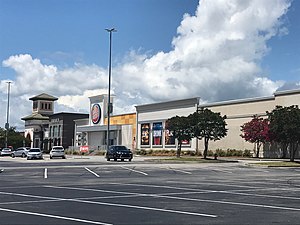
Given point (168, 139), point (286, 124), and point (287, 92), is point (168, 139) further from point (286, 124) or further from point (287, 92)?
point (286, 124)

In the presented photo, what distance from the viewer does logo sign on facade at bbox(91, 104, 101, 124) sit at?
89562 millimetres

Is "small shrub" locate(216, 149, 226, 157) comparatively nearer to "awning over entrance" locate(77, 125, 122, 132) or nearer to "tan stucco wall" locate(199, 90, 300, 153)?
"tan stucco wall" locate(199, 90, 300, 153)

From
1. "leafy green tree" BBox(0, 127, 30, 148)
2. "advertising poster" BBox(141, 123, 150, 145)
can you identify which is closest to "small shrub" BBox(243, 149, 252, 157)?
"advertising poster" BBox(141, 123, 150, 145)

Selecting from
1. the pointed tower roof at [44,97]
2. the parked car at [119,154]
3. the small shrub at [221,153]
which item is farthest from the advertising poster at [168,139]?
the pointed tower roof at [44,97]

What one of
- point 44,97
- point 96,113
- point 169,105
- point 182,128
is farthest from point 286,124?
point 44,97

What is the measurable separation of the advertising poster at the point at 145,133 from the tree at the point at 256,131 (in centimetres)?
2338

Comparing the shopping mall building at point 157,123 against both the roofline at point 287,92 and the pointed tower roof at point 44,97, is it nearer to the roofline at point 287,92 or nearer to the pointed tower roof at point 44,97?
the roofline at point 287,92

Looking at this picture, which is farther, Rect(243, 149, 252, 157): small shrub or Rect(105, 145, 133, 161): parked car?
Rect(243, 149, 252, 157): small shrub

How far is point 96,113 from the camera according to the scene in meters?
90.2

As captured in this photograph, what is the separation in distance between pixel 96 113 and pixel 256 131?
42.9 metres

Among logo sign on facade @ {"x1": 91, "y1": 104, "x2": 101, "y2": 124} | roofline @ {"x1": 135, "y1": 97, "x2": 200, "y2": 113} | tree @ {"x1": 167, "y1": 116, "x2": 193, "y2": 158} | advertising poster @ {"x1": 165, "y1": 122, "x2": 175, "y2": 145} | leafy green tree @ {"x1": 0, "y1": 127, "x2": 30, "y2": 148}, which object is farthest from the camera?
leafy green tree @ {"x1": 0, "y1": 127, "x2": 30, "y2": 148}

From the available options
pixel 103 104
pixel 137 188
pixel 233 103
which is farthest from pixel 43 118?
pixel 137 188

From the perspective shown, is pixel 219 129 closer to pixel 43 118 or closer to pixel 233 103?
pixel 233 103

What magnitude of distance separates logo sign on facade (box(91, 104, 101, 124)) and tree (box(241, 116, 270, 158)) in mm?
39262
